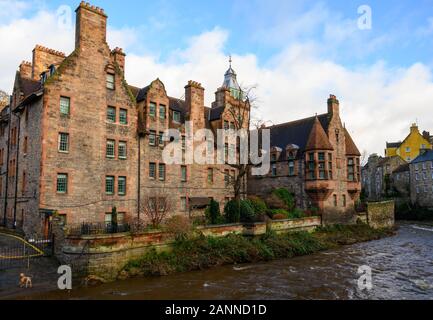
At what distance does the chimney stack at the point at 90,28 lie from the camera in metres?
25.4

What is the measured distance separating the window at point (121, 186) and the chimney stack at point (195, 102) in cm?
976

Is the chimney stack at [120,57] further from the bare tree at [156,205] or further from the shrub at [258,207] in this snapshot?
the shrub at [258,207]

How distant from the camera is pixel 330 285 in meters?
18.3

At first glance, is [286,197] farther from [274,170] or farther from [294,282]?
[294,282]

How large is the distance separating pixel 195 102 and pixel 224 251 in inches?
648

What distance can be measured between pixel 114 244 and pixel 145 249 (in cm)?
225

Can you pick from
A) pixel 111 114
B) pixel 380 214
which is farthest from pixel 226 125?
pixel 380 214

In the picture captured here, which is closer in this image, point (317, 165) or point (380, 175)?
point (317, 165)

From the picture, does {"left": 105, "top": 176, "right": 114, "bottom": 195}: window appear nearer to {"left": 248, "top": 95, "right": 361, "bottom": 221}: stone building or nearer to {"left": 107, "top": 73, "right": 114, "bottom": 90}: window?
{"left": 107, "top": 73, "right": 114, "bottom": 90}: window

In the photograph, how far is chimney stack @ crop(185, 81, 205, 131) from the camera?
33.8 m

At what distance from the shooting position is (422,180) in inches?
2365

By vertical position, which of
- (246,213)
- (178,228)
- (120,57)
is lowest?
(178,228)

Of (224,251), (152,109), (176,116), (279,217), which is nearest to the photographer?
(224,251)
